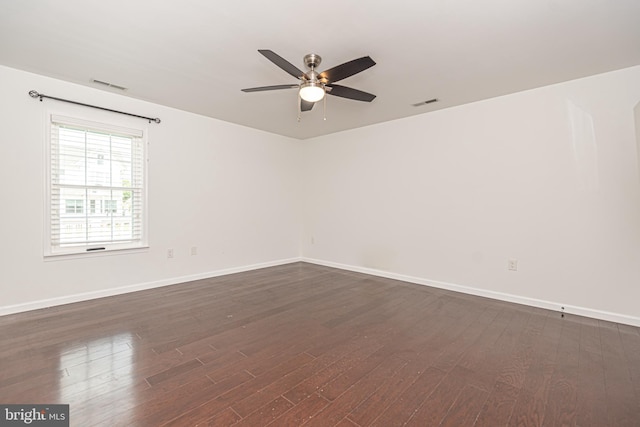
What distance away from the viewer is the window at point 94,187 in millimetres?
3178

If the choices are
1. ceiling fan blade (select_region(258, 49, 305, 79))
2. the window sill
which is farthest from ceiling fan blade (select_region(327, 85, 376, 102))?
the window sill

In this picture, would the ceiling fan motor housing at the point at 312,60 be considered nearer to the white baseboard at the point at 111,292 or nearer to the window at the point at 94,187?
the window at the point at 94,187

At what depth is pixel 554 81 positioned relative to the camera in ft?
10.1

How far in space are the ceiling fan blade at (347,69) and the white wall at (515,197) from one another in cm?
224

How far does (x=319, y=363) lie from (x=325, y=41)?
2.50m

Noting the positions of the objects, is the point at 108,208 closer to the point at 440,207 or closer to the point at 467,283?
the point at 440,207

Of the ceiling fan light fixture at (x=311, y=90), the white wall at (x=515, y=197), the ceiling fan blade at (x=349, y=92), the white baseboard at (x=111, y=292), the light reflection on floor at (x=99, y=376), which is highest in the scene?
the ceiling fan blade at (x=349, y=92)

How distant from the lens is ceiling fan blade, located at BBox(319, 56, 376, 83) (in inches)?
83.7

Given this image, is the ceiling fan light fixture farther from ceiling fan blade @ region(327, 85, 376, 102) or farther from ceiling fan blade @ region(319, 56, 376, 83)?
ceiling fan blade @ region(327, 85, 376, 102)

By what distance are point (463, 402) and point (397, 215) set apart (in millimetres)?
3046

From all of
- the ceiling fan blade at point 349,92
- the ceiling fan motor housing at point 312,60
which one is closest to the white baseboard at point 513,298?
the ceiling fan blade at point 349,92

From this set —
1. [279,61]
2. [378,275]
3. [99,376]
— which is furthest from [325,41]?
[378,275]

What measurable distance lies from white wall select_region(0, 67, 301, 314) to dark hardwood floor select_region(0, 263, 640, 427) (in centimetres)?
38

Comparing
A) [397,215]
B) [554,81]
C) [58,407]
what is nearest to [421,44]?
[554,81]
